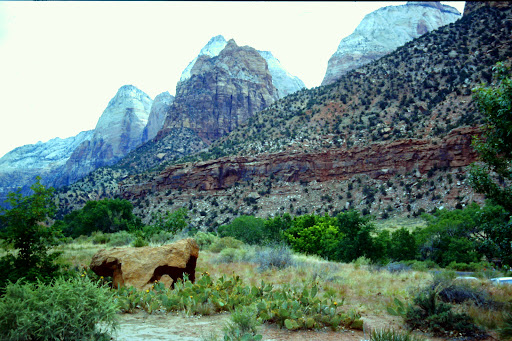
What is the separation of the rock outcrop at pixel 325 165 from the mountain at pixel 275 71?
99.8 meters

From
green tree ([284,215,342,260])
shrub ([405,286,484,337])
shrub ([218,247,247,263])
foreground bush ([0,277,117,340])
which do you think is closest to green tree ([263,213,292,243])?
green tree ([284,215,342,260])

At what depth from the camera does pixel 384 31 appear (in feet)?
413

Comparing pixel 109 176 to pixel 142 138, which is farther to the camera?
pixel 142 138

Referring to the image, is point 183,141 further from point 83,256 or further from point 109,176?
point 83,256

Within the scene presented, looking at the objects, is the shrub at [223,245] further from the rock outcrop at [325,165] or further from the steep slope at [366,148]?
the rock outcrop at [325,165]

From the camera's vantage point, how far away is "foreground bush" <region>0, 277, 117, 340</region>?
4.69m

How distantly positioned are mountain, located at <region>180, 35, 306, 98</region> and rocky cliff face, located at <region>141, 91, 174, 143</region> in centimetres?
1445

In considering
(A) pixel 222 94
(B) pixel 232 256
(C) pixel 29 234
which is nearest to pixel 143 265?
(C) pixel 29 234

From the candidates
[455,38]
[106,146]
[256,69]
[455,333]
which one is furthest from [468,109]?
[106,146]

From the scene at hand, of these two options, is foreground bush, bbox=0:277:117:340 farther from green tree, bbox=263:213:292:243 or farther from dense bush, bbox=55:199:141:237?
dense bush, bbox=55:199:141:237

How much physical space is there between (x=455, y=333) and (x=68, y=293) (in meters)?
6.98

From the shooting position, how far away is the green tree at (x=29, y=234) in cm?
859

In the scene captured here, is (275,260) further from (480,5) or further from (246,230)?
(480,5)

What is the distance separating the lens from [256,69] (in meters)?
118
